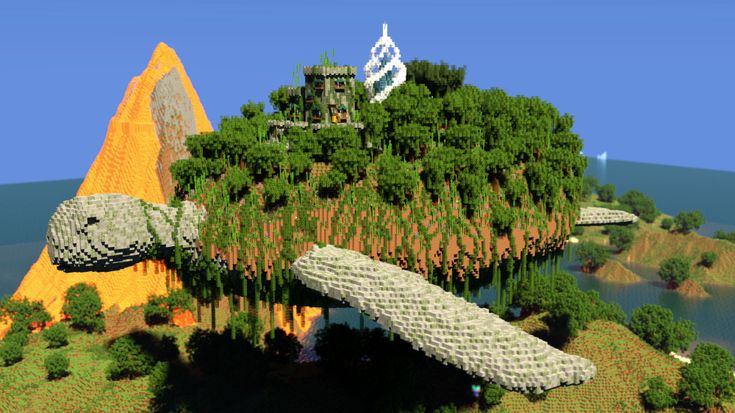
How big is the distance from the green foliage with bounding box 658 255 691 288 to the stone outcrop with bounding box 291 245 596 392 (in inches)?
2328

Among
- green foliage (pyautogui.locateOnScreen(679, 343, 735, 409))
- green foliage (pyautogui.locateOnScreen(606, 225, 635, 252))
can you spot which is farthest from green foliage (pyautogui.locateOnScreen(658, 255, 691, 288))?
green foliage (pyautogui.locateOnScreen(679, 343, 735, 409))

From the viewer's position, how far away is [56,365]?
112 ft

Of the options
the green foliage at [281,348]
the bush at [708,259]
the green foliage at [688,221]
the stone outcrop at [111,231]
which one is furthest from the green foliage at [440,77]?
the green foliage at [688,221]

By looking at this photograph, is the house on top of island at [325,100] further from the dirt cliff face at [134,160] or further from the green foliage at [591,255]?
the green foliage at [591,255]

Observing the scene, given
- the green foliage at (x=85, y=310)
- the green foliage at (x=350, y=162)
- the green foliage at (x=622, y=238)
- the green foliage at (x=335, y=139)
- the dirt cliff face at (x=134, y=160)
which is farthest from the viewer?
the green foliage at (x=622, y=238)

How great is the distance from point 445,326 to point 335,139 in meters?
6.10

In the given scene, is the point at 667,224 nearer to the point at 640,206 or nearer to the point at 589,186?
the point at 640,206

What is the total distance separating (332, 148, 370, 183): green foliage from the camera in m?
16.3

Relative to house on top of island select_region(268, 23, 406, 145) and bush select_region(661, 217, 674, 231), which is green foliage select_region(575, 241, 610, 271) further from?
house on top of island select_region(268, 23, 406, 145)

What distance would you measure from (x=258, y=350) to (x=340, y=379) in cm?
472

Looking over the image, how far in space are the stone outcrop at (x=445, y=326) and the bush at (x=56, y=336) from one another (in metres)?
30.8

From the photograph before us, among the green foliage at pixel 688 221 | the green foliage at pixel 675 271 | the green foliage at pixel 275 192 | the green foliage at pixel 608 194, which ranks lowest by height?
the green foliage at pixel 675 271

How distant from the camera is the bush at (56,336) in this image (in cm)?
3897

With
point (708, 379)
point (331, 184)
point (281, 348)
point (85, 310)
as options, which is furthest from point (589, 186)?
point (331, 184)
